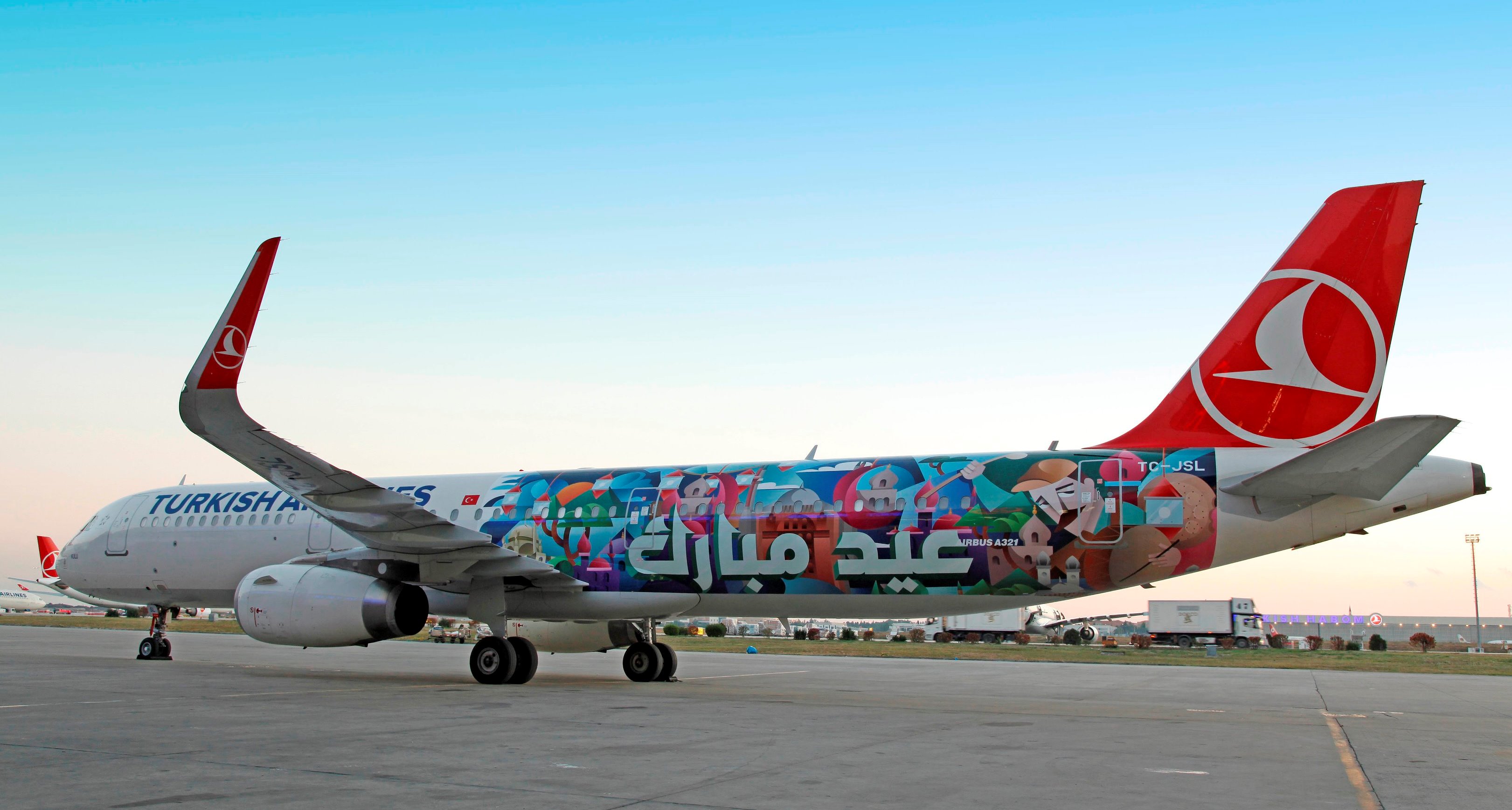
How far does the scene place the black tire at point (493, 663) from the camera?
15.4 metres

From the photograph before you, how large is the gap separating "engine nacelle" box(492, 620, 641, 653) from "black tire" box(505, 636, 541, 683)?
2030 mm

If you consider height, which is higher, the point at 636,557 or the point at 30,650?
the point at 636,557

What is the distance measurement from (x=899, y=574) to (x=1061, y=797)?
25.5 feet

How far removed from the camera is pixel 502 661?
15.4 metres

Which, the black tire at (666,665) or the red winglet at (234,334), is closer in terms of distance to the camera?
the red winglet at (234,334)

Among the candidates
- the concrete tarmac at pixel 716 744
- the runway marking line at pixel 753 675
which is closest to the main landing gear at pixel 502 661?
the concrete tarmac at pixel 716 744

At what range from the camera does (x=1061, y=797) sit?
21.4ft

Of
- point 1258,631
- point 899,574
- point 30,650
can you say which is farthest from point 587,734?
point 1258,631

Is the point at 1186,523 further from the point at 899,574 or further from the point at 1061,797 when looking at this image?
the point at 1061,797

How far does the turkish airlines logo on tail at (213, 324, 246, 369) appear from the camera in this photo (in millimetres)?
12469

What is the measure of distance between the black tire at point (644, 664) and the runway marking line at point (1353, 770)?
9.53m

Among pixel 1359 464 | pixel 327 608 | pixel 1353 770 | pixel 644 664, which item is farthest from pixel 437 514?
pixel 1353 770

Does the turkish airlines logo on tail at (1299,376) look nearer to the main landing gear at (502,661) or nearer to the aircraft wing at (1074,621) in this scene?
the main landing gear at (502,661)

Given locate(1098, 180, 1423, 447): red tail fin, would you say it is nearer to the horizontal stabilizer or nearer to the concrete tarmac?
the horizontal stabilizer
